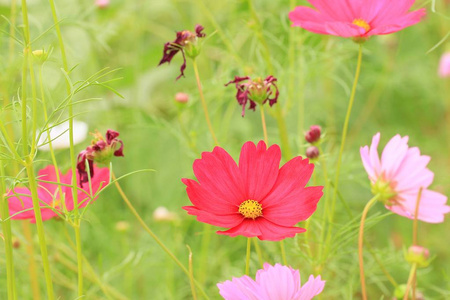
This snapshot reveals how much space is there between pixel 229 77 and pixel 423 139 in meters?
0.65

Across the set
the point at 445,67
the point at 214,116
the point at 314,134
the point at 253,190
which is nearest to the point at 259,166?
the point at 253,190

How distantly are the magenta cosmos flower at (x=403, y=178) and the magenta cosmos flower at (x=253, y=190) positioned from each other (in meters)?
0.05

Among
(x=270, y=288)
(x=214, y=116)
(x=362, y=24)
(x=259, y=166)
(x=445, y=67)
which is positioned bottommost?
(x=270, y=288)

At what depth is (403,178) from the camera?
1.62ft

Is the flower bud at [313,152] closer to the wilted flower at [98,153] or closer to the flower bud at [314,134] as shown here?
the flower bud at [314,134]

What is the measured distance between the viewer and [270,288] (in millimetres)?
418

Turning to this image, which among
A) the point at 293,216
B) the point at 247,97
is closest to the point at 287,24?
the point at 247,97

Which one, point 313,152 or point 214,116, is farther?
point 214,116

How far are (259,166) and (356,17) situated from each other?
192 mm

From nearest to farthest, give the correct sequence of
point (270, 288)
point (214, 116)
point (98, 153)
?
point (270, 288), point (98, 153), point (214, 116)

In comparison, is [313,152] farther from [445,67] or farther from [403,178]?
[445,67]

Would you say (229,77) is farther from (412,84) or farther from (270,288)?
(412,84)

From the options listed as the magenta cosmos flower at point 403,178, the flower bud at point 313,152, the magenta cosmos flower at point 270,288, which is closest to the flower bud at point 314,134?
the flower bud at point 313,152

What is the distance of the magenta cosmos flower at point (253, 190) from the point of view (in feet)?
1.59
